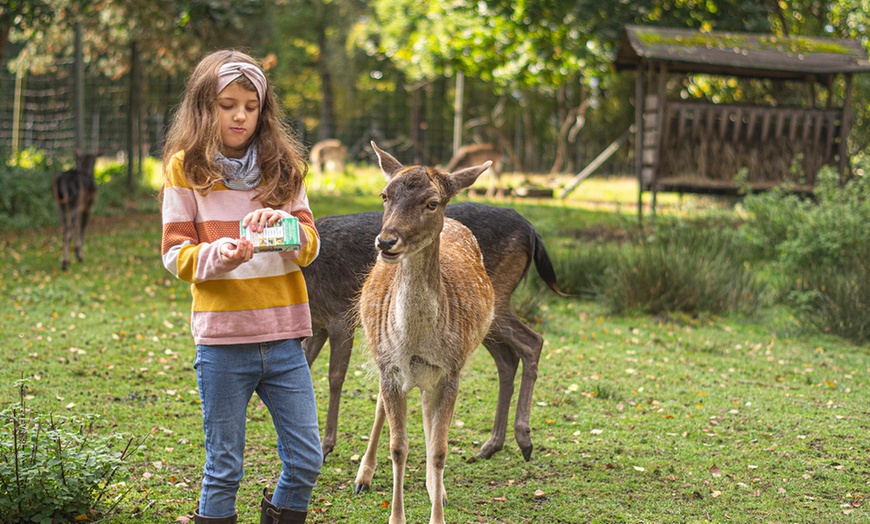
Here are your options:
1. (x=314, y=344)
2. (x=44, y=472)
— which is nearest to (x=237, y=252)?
(x=44, y=472)

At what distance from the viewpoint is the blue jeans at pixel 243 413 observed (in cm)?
330

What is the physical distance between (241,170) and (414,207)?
77 cm

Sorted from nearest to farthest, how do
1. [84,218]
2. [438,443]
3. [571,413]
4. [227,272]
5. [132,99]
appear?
[227,272] → [438,443] → [571,413] → [84,218] → [132,99]

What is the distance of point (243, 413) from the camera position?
3.39 meters

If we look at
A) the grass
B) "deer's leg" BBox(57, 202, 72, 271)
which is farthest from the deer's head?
"deer's leg" BBox(57, 202, 72, 271)

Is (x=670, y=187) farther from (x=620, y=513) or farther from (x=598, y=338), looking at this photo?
(x=620, y=513)

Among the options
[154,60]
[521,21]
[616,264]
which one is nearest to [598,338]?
[616,264]

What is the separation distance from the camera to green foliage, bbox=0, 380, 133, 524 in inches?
147

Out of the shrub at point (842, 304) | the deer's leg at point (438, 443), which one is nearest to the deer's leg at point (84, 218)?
the deer's leg at point (438, 443)

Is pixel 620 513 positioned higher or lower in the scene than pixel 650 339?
higher

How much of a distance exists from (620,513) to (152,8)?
51.0 ft

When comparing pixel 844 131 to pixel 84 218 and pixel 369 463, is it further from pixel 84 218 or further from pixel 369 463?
pixel 369 463

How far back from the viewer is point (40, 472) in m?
3.78

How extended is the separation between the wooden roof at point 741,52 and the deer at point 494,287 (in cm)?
865
